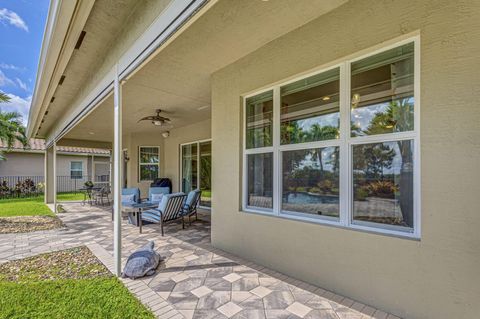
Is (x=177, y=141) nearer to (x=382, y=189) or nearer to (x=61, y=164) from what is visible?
(x=382, y=189)

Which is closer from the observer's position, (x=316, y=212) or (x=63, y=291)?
(x=63, y=291)

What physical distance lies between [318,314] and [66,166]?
20.1 metres

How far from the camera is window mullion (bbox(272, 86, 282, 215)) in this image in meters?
3.55

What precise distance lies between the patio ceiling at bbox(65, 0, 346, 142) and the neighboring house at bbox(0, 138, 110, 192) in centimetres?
999

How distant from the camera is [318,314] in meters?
2.35

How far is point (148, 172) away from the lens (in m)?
10.5

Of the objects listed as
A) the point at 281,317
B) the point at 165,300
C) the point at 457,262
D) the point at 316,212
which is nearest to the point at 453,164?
the point at 457,262

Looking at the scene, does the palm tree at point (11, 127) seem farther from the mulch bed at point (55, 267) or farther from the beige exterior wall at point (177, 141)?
the mulch bed at point (55, 267)

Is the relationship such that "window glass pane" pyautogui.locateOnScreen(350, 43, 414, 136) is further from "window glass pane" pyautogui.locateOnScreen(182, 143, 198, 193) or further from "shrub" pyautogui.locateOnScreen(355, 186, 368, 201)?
"window glass pane" pyautogui.locateOnScreen(182, 143, 198, 193)

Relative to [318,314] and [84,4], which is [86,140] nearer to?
[84,4]

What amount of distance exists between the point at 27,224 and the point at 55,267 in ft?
13.9

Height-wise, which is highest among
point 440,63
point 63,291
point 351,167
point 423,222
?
point 440,63

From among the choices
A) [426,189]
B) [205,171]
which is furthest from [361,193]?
[205,171]

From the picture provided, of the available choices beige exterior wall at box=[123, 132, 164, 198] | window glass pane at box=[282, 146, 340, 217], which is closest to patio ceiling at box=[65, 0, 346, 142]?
window glass pane at box=[282, 146, 340, 217]
